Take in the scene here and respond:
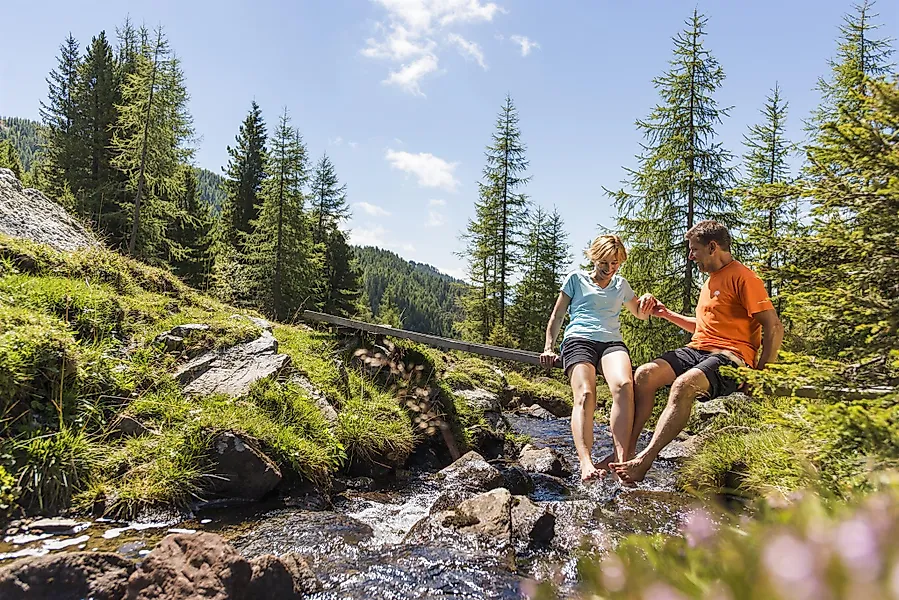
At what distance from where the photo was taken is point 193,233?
29.4 metres

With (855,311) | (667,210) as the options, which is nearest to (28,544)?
(855,311)

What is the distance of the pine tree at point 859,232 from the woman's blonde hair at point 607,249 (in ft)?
6.61

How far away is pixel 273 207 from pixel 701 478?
23100 mm

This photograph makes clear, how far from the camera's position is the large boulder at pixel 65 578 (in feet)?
8.23

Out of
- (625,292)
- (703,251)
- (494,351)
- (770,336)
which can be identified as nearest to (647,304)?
(625,292)

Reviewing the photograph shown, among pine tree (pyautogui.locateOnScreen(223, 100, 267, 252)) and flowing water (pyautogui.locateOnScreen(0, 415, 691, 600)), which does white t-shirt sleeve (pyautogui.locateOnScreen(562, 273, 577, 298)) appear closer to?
flowing water (pyautogui.locateOnScreen(0, 415, 691, 600))

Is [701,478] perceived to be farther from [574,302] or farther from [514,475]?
[574,302]

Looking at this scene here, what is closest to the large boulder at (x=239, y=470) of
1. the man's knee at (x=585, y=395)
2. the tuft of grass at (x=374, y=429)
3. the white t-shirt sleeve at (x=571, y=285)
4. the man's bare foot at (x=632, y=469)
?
the tuft of grass at (x=374, y=429)

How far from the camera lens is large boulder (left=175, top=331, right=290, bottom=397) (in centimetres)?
579

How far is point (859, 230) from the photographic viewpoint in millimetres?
2674

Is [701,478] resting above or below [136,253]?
below

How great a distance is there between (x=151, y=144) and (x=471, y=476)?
1855 cm

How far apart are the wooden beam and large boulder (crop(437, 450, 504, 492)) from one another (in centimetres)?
129

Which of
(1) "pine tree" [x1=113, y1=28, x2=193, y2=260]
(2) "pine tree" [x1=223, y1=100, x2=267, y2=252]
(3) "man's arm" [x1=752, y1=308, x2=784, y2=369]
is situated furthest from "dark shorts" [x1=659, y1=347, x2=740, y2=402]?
(2) "pine tree" [x1=223, y1=100, x2=267, y2=252]
